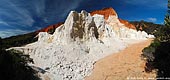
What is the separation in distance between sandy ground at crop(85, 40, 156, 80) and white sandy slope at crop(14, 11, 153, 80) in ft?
3.06

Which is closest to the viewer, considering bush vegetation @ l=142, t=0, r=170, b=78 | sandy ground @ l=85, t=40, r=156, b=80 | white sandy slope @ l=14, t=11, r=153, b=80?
bush vegetation @ l=142, t=0, r=170, b=78

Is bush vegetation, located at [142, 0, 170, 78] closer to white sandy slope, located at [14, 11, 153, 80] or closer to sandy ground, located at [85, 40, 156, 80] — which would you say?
sandy ground, located at [85, 40, 156, 80]

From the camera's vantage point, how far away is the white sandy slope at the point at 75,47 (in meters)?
30.0

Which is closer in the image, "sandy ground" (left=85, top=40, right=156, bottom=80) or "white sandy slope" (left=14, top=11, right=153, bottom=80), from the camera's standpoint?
"sandy ground" (left=85, top=40, right=156, bottom=80)

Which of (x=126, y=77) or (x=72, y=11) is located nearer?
(x=126, y=77)

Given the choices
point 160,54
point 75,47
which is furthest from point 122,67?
point 75,47

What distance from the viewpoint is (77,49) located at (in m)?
32.9

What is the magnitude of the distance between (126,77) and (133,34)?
16448mm

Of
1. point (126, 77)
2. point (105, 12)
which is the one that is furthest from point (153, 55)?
point (105, 12)

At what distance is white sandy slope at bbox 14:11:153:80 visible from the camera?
29969 mm

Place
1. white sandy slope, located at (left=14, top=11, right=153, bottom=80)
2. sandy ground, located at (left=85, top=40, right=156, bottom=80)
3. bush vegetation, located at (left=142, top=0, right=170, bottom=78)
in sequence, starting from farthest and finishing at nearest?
white sandy slope, located at (left=14, top=11, right=153, bottom=80) < sandy ground, located at (left=85, top=40, right=156, bottom=80) < bush vegetation, located at (left=142, top=0, right=170, bottom=78)

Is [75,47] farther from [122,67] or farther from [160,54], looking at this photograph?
[160,54]

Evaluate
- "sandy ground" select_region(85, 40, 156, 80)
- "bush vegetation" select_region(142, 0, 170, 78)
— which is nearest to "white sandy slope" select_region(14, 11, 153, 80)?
"sandy ground" select_region(85, 40, 156, 80)

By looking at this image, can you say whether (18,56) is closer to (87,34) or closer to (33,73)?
(33,73)
